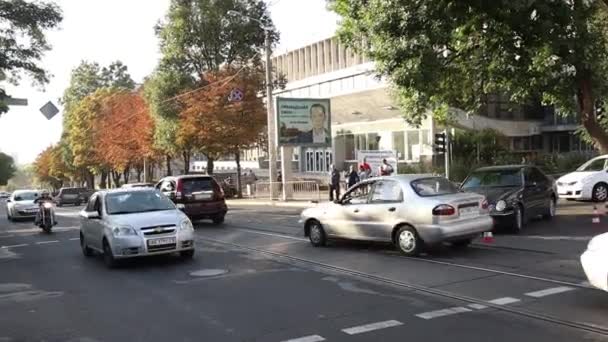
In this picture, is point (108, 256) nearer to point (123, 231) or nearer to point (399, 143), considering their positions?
point (123, 231)

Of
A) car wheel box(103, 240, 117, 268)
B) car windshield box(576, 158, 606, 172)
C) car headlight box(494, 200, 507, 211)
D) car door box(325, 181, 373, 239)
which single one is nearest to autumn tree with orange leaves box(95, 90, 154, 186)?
car windshield box(576, 158, 606, 172)

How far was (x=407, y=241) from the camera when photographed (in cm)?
1157

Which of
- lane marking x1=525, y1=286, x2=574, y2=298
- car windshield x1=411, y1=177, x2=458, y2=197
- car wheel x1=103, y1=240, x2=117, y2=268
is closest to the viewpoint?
lane marking x1=525, y1=286, x2=574, y2=298

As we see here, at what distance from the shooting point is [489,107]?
4547 centimetres

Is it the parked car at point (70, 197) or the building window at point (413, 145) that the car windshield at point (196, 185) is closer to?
the building window at point (413, 145)

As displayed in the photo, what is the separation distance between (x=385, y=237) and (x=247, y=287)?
3.63m

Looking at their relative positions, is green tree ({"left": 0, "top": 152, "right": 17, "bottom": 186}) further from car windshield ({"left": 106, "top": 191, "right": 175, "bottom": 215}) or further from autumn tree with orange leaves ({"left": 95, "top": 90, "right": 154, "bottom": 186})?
car windshield ({"left": 106, "top": 191, "right": 175, "bottom": 215})

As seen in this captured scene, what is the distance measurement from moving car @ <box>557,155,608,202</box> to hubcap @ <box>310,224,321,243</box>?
1180cm

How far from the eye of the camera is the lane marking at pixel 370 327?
6593mm

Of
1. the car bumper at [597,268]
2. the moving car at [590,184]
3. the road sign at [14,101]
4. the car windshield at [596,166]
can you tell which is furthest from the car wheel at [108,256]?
the road sign at [14,101]

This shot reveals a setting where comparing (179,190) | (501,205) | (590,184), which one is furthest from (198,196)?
(590,184)

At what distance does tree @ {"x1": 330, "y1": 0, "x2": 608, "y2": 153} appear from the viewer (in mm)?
16422

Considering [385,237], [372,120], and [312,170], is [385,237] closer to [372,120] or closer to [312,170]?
[372,120]

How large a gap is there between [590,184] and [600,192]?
0.48 meters
